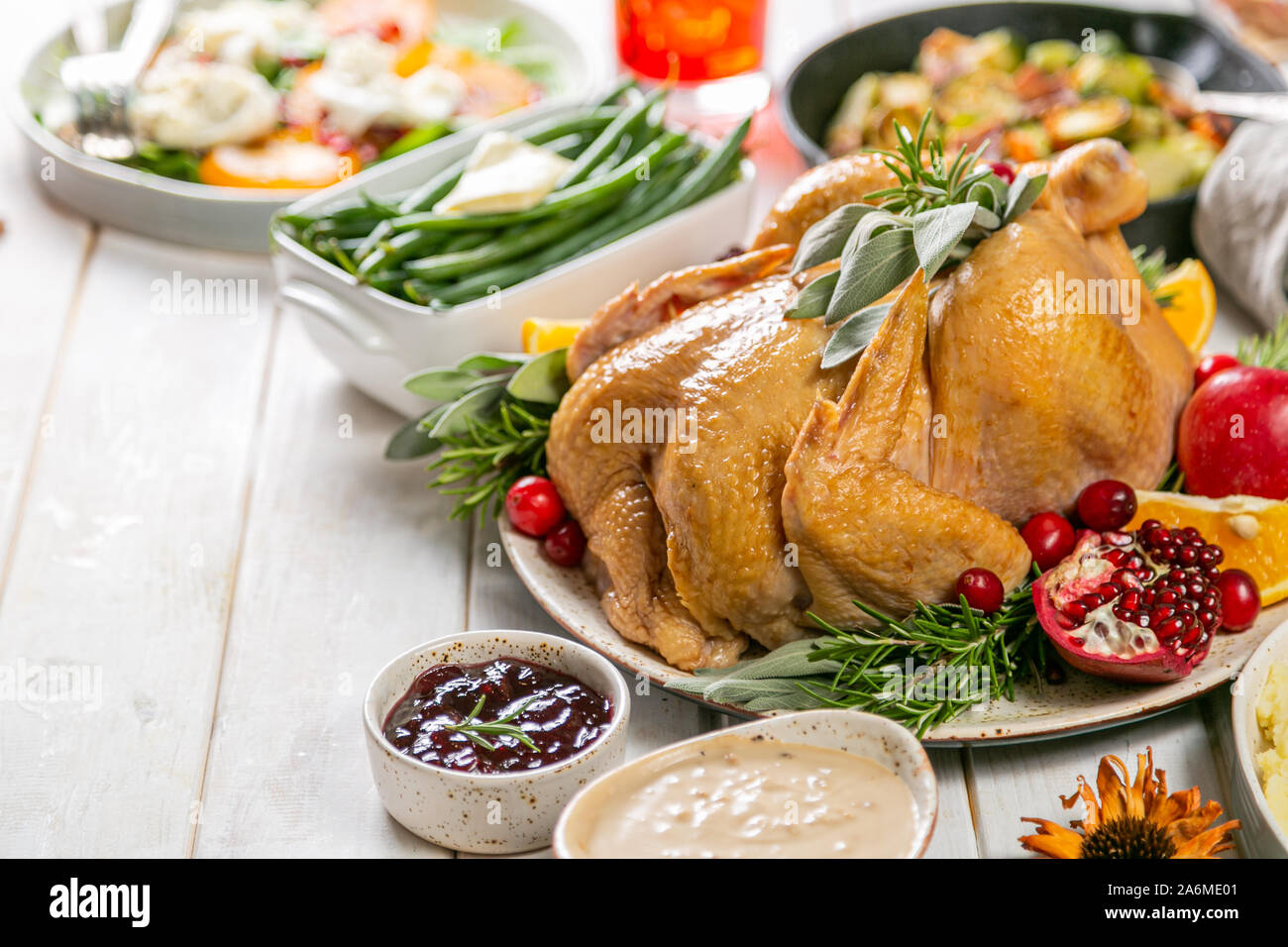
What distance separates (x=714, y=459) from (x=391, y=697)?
0.59m

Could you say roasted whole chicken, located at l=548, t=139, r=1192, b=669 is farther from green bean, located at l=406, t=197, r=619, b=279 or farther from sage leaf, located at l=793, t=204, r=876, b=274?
green bean, located at l=406, t=197, r=619, b=279

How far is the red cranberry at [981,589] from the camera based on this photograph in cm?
212

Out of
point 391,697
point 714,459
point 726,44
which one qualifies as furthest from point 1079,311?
point 726,44

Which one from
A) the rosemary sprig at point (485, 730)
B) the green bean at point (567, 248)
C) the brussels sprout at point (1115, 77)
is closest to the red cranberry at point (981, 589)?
the rosemary sprig at point (485, 730)

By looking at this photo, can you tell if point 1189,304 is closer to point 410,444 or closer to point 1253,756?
point 1253,756

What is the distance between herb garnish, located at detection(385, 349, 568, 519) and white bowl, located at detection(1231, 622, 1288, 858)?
121cm

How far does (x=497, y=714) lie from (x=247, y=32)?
2.71 metres

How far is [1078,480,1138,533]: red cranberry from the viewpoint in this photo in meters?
2.26

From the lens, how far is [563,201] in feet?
9.87

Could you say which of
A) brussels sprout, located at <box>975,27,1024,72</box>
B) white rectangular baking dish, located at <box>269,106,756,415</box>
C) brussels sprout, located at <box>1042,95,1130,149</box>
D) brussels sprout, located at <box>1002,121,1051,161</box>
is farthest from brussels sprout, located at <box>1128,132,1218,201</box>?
white rectangular baking dish, located at <box>269,106,756,415</box>

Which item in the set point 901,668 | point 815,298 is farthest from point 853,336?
point 901,668

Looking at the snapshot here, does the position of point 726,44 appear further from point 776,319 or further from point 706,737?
point 706,737

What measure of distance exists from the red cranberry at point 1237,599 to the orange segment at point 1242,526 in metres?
0.06

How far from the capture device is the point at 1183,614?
2037mm
